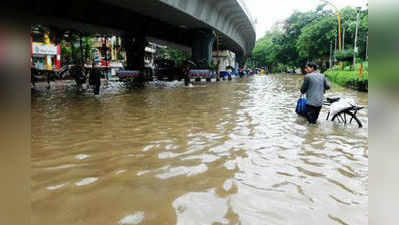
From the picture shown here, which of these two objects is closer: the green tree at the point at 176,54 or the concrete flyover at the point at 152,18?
the concrete flyover at the point at 152,18

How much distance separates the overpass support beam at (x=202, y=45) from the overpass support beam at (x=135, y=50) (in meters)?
4.62

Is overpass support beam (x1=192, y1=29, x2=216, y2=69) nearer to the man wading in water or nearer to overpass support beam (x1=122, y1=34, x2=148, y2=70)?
overpass support beam (x1=122, y1=34, x2=148, y2=70)

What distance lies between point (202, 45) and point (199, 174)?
26.4 meters

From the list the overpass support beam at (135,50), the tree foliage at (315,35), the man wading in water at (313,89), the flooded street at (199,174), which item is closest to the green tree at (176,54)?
the tree foliage at (315,35)

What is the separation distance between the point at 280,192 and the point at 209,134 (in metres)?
3.30

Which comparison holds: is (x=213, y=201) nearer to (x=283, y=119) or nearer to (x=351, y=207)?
(x=351, y=207)

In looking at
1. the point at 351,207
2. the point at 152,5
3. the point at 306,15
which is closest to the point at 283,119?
the point at 351,207

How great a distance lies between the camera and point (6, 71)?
0.94 m

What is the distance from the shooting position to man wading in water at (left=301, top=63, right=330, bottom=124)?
Result: 7.99 meters

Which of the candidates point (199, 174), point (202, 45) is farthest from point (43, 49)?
point (199, 174)

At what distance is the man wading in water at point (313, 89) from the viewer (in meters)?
7.99

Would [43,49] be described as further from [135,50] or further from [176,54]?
[176,54]

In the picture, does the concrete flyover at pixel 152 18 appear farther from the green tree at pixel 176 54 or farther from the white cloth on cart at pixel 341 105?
the green tree at pixel 176 54

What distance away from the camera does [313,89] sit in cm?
805
